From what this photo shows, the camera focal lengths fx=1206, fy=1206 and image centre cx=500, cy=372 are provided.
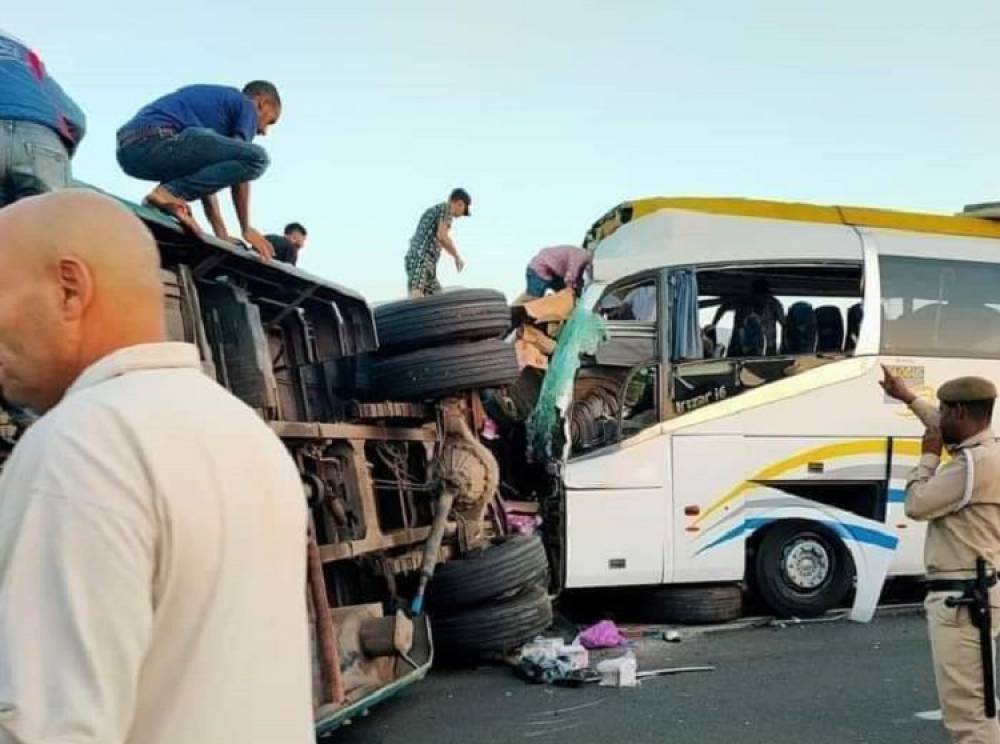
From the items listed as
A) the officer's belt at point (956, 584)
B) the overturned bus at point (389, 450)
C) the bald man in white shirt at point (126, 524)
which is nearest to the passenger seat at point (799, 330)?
the overturned bus at point (389, 450)

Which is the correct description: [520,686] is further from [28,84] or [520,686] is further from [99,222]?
[99,222]

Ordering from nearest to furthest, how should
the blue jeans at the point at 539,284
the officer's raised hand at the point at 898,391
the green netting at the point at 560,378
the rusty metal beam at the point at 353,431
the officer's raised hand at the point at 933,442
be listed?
1. the officer's raised hand at the point at 933,442
2. the officer's raised hand at the point at 898,391
3. the rusty metal beam at the point at 353,431
4. the green netting at the point at 560,378
5. the blue jeans at the point at 539,284

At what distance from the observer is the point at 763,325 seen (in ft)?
30.6

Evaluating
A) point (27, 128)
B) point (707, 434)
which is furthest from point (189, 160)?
point (707, 434)

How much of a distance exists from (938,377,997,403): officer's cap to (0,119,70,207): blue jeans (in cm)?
338

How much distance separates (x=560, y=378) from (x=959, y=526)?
13.6 feet

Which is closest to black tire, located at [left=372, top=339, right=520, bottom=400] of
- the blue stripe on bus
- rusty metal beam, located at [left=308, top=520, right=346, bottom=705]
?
rusty metal beam, located at [left=308, top=520, right=346, bottom=705]

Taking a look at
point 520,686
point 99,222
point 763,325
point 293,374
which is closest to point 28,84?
point 293,374

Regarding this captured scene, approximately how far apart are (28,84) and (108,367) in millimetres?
3529

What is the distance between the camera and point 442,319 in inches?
261

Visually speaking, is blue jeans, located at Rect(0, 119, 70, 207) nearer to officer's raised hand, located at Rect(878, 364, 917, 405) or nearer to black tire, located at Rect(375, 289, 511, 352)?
black tire, located at Rect(375, 289, 511, 352)

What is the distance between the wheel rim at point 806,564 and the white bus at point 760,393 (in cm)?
1

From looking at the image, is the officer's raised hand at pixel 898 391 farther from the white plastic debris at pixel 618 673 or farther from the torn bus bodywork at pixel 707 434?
the torn bus bodywork at pixel 707 434

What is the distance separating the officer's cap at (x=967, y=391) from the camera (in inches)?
179
